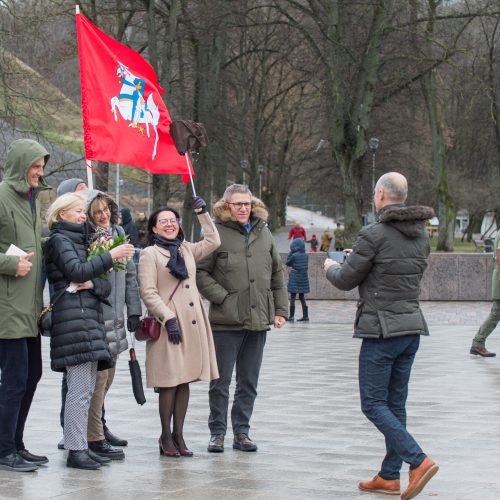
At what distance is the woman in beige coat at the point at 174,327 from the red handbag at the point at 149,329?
0.14ft

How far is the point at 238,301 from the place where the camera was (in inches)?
354

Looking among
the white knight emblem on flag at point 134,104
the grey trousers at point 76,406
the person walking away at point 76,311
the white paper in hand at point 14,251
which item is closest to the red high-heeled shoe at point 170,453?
the person walking away at point 76,311

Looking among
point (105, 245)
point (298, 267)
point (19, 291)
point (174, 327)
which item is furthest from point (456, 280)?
point (19, 291)

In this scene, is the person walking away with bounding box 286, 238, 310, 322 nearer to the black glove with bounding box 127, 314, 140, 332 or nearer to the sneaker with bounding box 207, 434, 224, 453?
the sneaker with bounding box 207, 434, 224, 453

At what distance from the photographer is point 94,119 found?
9.80 meters

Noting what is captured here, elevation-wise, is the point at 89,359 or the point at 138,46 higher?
the point at 138,46

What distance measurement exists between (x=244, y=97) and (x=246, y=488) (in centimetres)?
4472

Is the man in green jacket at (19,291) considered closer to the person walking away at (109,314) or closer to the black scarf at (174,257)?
the person walking away at (109,314)

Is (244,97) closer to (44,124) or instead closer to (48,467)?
(44,124)

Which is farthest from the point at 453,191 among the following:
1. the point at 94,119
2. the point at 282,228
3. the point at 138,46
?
the point at 94,119

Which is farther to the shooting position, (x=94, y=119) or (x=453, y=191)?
(x=453, y=191)

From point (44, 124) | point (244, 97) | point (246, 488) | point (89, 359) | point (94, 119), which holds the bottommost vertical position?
point (246, 488)

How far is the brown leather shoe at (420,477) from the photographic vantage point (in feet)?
23.5

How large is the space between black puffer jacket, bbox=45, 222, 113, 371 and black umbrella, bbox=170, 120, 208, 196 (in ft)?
4.76
